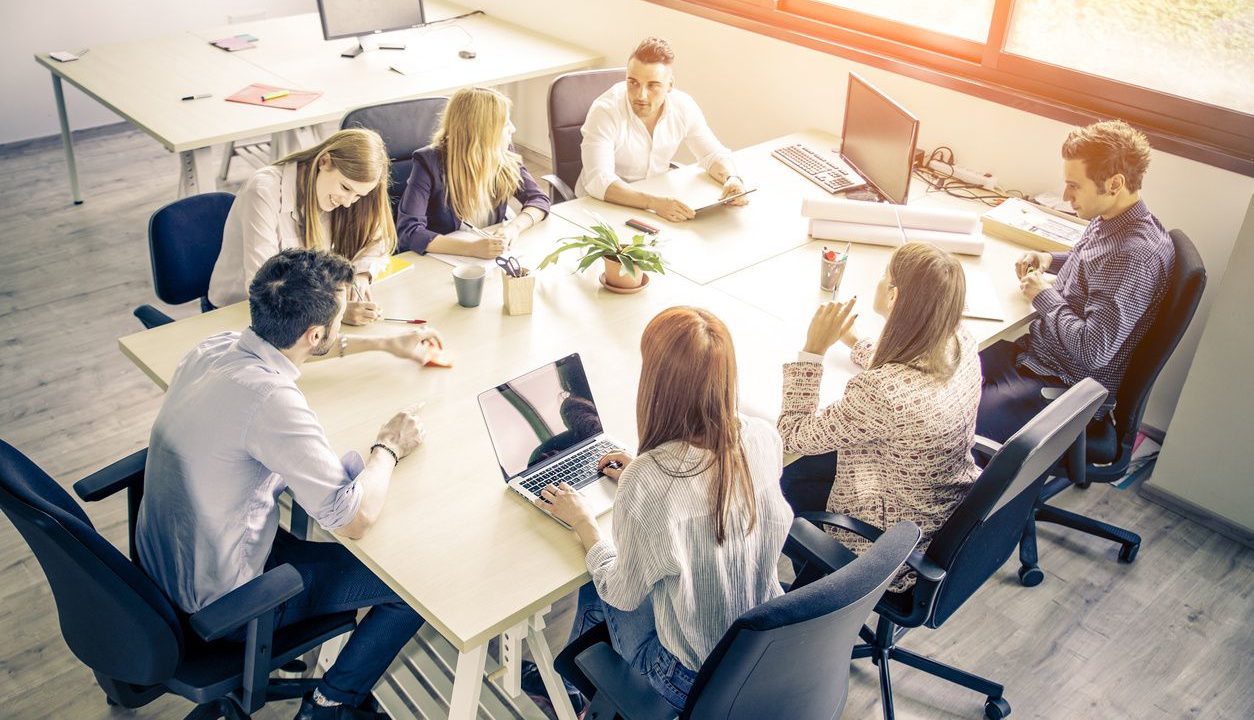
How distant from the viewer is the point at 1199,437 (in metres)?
3.26

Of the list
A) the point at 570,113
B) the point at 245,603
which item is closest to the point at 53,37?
the point at 570,113

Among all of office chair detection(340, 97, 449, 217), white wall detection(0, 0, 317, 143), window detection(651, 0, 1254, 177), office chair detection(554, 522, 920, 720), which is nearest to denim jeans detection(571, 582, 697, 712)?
office chair detection(554, 522, 920, 720)

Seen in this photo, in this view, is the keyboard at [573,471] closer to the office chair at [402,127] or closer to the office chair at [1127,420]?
the office chair at [1127,420]

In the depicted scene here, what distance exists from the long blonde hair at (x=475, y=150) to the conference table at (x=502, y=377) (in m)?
0.21

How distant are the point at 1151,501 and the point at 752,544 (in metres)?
2.23

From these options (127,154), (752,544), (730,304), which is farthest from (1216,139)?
(127,154)

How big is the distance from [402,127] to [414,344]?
1370 millimetres

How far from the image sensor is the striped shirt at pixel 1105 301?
282 centimetres

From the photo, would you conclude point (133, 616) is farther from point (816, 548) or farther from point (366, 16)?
point (366, 16)

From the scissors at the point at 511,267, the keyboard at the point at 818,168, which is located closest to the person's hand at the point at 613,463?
the scissors at the point at 511,267

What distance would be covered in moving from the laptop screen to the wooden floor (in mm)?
802

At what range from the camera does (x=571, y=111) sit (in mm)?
4059

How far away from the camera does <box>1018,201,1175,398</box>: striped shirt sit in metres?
2.82

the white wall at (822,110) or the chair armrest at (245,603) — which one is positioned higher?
the white wall at (822,110)
